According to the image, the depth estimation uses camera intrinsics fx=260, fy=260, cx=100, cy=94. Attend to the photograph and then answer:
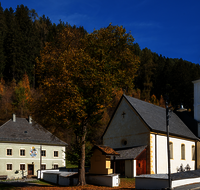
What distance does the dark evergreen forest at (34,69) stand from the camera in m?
75.8

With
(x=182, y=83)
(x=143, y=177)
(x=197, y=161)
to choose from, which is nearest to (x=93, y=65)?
(x=143, y=177)

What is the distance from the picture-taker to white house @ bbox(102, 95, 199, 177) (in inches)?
1119

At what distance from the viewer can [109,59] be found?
2255 cm

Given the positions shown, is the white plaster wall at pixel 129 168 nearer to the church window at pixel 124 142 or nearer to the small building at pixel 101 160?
the church window at pixel 124 142

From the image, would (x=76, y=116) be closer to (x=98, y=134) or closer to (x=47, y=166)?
(x=47, y=166)

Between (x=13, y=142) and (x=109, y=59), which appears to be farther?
(x=13, y=142)

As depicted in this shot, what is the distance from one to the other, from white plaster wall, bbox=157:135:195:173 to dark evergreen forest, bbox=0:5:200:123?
39.3m

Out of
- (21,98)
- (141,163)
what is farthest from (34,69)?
(141,163)

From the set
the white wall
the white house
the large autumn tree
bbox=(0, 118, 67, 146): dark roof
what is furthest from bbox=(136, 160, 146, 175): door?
bbox=(0, 118, 67, 146): dark roof

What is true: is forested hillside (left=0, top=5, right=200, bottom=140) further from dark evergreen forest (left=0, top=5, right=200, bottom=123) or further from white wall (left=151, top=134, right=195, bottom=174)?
white wall (left=151, top=134, right=195, bottom=174)

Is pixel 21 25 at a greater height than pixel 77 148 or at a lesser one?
greater

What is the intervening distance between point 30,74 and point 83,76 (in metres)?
60.7

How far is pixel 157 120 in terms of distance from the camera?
1294 inches

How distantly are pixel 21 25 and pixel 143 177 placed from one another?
83.4 meters
